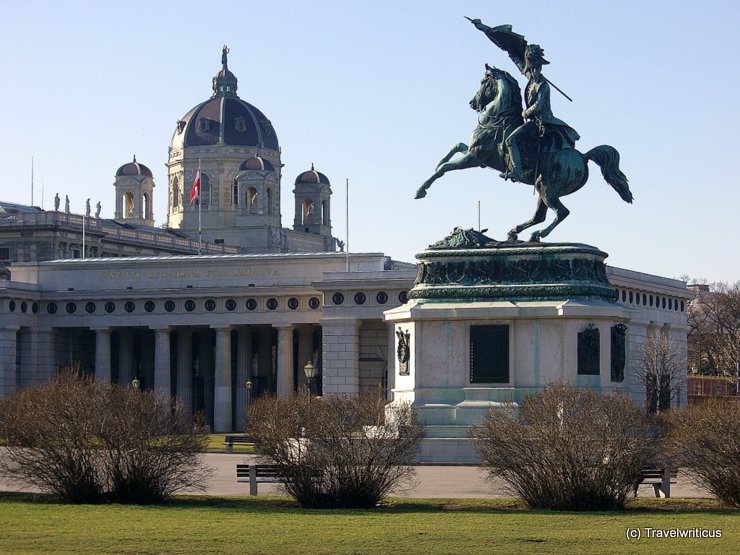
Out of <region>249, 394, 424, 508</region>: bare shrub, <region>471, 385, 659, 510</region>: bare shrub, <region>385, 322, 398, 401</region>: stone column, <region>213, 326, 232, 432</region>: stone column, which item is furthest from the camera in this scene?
<region>213, 326, 232, 432</region>: stone column

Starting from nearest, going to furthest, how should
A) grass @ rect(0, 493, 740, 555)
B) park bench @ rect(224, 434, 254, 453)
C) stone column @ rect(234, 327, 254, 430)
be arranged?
1. grass @ rect(0, 493, 740, 555)
2. park bench @ rect(224, 434, 254, 453)
3. stone column @ rect(234, 327, 254, 430)

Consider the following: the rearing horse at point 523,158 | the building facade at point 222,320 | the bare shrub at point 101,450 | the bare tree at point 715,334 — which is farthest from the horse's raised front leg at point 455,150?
the bare tree at point 715,334

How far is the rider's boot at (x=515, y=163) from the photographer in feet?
205

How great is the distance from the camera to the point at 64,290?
123 metres

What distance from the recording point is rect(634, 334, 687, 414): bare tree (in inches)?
3952

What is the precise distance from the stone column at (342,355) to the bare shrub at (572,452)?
213ft

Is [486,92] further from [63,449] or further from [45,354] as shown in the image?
[45,354]

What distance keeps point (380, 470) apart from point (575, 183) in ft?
62.5

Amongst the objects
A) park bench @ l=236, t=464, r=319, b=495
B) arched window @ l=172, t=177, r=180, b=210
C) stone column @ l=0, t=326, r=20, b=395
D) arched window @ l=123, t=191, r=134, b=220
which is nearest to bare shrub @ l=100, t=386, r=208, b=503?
park bench @ l=236, t=464, r=319, b=495

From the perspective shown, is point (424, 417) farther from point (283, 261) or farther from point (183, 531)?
point (283, 261)

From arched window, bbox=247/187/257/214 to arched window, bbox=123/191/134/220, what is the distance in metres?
12.5

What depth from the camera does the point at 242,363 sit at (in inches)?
4892

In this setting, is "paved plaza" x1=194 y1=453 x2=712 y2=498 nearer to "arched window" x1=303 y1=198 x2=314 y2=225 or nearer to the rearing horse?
the rearing horse

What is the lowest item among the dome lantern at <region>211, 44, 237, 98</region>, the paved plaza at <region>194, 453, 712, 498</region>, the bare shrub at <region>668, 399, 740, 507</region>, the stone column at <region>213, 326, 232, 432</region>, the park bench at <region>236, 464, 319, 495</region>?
the paved plaza at <region>194, 453, 712, 498</region>
